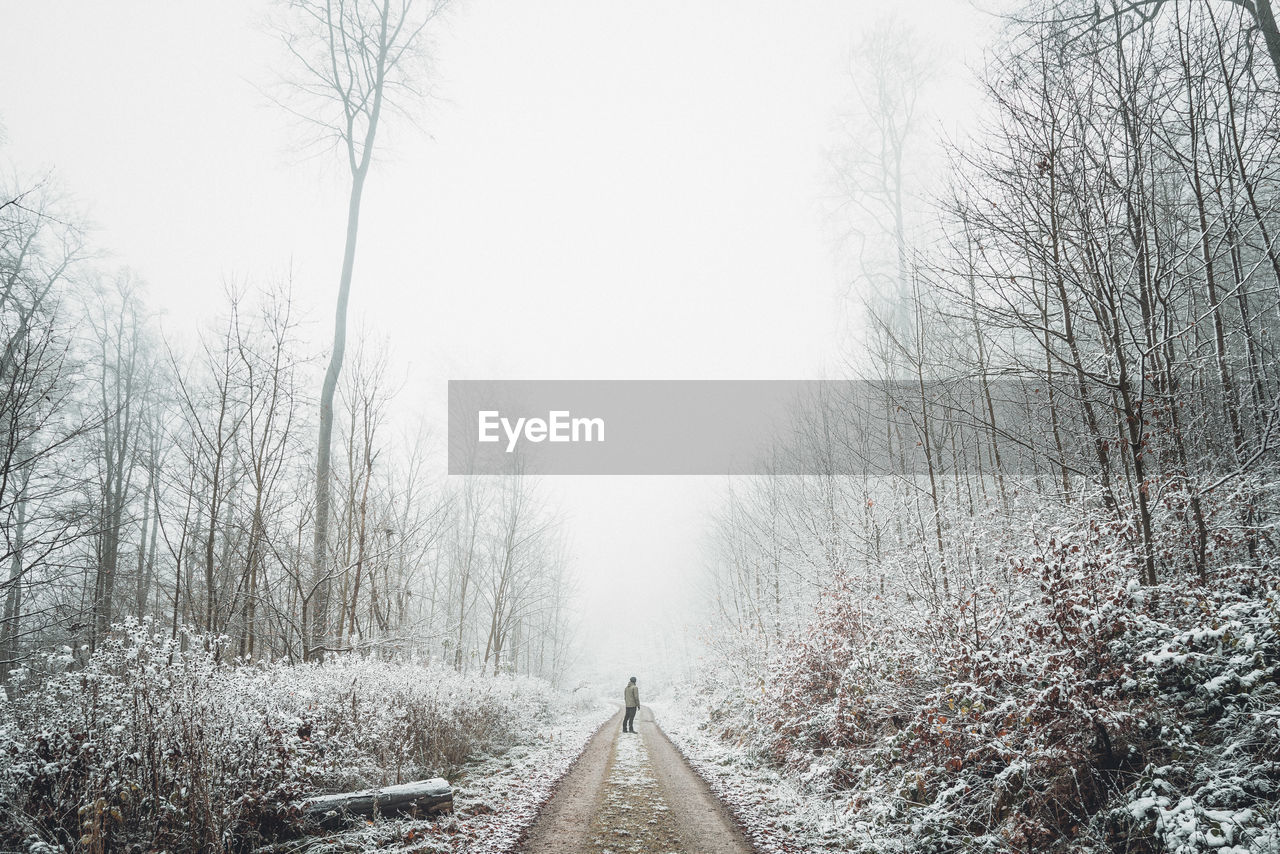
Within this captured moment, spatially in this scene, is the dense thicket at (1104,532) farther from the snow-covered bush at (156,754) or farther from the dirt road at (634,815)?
the snow-covered bush at (156,754)

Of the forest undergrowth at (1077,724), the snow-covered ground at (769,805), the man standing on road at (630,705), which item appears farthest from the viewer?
the man standing on road at (630,705)

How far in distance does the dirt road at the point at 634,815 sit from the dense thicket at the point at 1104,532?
4.84 ft

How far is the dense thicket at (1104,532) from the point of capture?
364 cm

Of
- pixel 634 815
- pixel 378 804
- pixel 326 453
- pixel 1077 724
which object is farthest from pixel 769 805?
pixel 326 453

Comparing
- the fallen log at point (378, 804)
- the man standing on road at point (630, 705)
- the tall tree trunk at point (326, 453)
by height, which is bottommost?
the man standing on road at point (630, 705)

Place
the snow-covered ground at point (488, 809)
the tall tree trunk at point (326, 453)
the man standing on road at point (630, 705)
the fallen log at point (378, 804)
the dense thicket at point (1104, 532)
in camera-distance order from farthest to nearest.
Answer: the man standing on road at point (630, 705) → the tall tree trunk at point (326, 453) → the fallen log at point (378, 804) → the snow-covered ground at point (488, 809) → the dense thicket at point (1104, 532)

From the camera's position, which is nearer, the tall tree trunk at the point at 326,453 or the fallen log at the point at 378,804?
the fallen log at the point at 378,804

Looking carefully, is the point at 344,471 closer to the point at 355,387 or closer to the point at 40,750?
the point at 355,387

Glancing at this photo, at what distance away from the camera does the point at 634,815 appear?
254 inches

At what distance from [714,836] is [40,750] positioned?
6.04 metres

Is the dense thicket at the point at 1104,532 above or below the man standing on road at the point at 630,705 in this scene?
above

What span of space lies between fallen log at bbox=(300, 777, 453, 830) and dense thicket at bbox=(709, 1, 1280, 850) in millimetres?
4505

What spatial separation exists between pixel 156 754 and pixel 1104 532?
825cm

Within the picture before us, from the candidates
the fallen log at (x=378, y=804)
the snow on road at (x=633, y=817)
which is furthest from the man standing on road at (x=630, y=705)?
the fallen log at (x=378, y=804)
